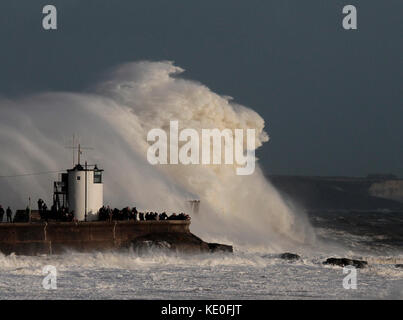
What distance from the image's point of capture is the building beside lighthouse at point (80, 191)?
1476 inches

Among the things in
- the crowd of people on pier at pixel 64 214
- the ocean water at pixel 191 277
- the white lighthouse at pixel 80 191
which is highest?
the white lighthouse at pixel 80 191

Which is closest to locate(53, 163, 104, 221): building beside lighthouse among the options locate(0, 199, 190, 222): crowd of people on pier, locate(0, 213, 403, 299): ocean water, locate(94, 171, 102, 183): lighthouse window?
locate(94, 171, 102, 183): lighthouse window

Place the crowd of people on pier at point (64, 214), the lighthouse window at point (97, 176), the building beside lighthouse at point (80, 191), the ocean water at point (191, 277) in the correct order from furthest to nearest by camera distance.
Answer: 1. the lighthouse window at point (97, 176)
2. the building beside lighthouse at point (80, 191)
3. the crowd of people on pier at point (64, 214)
4. the ocean water at point (191, 277)

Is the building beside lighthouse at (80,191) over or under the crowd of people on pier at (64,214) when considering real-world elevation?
over

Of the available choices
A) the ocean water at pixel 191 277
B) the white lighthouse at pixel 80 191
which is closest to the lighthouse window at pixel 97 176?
the white lighthouse at pixel 80 191

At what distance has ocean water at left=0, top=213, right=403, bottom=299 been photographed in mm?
27598

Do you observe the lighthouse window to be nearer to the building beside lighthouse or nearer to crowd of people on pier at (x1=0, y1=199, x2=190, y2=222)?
the building beside lighthouse

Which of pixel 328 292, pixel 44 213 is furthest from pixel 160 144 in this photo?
pixel 328 292

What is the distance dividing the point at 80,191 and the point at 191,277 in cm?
810

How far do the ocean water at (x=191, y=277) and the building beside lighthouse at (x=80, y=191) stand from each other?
2.42 m

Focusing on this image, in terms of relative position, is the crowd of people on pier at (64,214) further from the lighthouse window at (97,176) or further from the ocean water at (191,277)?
the ocean water at (191,277)
